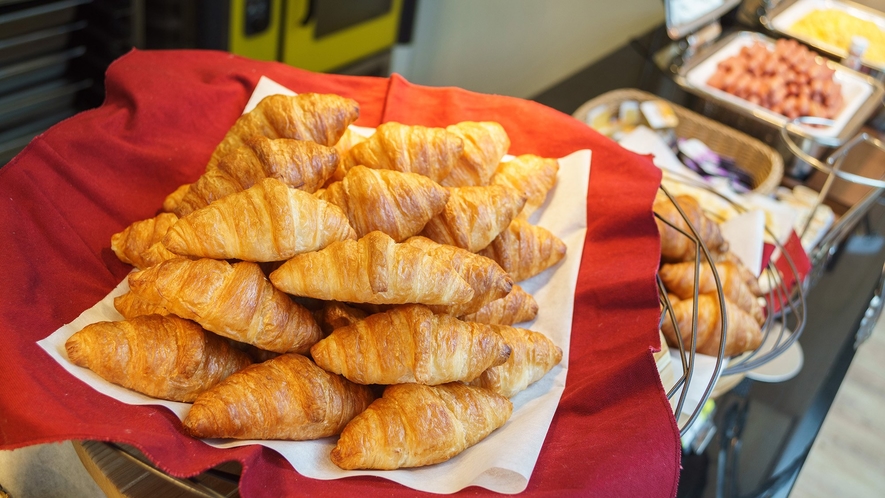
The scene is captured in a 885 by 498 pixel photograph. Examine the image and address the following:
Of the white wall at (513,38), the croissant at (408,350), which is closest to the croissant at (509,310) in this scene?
the croissant at (408,350)

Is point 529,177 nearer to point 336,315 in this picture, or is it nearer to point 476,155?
point 476,155

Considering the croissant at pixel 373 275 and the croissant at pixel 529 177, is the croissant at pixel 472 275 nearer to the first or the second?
the croissant at pixel 373 275

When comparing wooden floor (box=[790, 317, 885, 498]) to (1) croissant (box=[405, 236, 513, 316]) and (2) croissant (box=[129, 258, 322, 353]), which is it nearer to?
(1) croissant (box=[405, 236, 513, 316])

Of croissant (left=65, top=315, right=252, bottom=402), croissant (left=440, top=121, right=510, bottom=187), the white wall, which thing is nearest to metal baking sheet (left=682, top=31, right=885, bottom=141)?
the white wall

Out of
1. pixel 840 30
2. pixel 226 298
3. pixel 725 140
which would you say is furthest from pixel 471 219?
pixel 840 30

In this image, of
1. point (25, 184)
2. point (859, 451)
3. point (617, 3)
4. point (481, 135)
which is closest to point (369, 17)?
point (617, 3)
